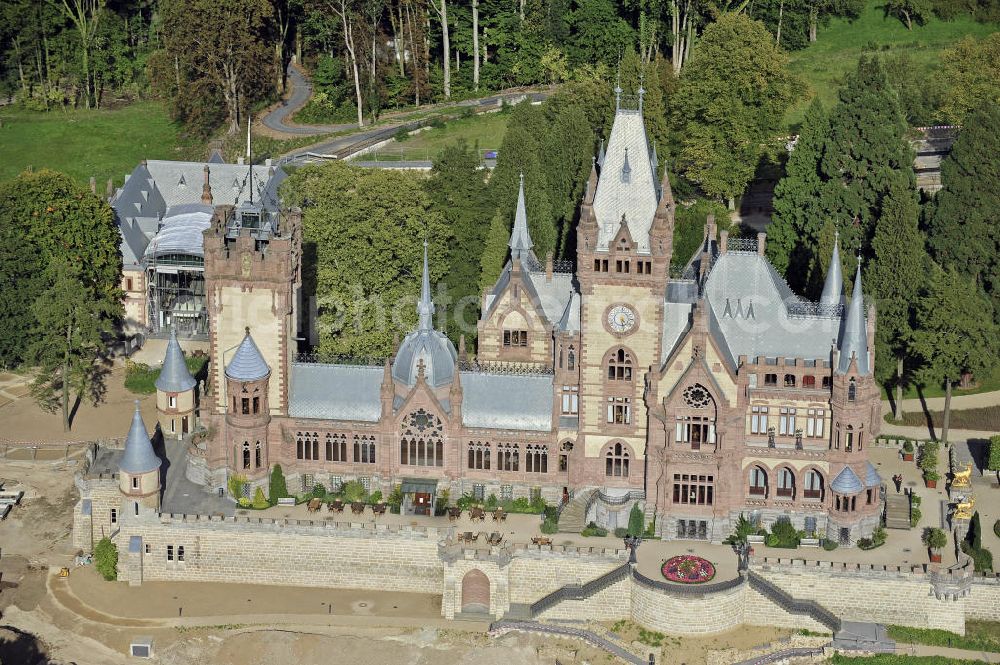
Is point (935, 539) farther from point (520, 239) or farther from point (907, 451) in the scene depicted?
point (520, 239)

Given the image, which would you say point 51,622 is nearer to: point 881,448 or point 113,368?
point 113,368

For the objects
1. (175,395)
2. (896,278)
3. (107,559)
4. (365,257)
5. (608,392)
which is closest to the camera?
(107,559)

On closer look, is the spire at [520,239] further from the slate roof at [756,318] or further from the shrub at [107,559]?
the shrub at [107,559]

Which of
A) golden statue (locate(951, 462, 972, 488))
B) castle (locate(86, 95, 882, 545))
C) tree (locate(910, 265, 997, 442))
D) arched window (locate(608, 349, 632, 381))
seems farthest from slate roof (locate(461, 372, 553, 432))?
tree (locate(910, 265, 997, 442))

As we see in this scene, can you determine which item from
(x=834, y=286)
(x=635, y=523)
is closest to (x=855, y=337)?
(x=834, y=286)

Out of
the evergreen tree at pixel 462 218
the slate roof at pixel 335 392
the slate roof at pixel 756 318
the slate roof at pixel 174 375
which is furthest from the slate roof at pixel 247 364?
the slate roof at pixel 756 318

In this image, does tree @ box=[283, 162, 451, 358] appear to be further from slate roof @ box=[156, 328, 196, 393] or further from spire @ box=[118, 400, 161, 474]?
spire @ box=[118, 400, 161, 474]
